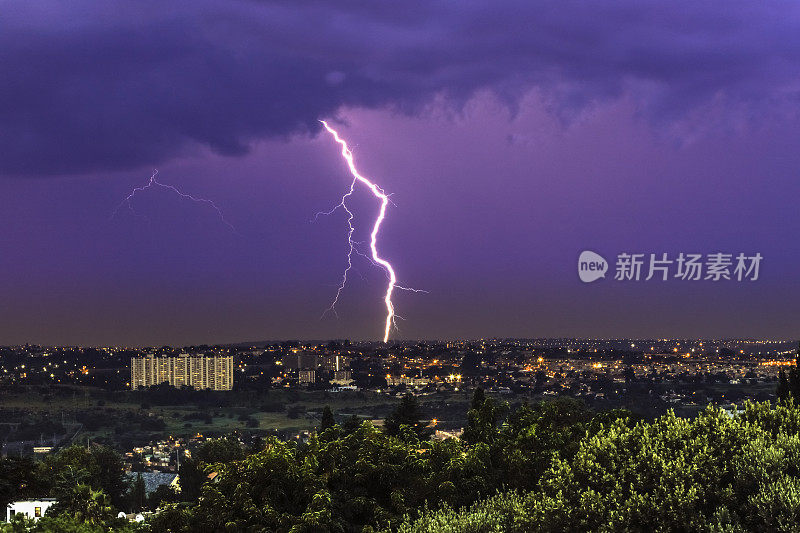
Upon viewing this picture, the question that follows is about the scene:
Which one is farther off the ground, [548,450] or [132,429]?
[548,450]

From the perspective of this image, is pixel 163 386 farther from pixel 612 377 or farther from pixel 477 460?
pixel 477 460

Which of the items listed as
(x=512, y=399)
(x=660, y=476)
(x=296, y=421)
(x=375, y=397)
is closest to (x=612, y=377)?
(x=512, y=399)

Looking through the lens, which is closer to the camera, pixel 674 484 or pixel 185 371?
pixel 674 484

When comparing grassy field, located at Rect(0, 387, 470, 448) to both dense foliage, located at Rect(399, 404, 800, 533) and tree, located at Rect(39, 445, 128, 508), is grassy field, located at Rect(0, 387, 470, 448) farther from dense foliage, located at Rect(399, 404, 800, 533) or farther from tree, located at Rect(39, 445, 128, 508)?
dense foliage, located at Rect(399, 404, 800, 533)

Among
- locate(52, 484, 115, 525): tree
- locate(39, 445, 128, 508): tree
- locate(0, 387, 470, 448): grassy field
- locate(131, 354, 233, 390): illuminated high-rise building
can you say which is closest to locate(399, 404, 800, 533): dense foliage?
locate(52, 484, 115, 525): tree

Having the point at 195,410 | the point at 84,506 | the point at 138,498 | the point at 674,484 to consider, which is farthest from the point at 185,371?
the point at 674,484

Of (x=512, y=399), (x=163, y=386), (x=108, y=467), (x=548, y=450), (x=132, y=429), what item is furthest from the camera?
(x=163, y=386)

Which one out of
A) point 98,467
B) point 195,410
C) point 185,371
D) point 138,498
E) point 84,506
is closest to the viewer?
point 84,506

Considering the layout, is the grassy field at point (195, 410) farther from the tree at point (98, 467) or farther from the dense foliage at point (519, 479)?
the dense foliage at point (519, 479)

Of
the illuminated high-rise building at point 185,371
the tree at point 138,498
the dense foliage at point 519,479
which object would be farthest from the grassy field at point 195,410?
the dense foliage at point 519,479

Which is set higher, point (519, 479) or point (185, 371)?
point (519, 479)

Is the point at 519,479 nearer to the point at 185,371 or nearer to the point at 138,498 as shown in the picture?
the point at 138,498
